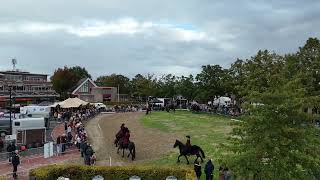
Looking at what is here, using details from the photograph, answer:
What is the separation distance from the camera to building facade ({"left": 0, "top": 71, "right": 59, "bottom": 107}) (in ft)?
361

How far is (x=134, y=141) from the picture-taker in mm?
41844

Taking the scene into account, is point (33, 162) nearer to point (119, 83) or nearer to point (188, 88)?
point (188, 88)

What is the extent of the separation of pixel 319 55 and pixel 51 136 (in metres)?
38.4

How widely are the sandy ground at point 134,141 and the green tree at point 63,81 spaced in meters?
89.0

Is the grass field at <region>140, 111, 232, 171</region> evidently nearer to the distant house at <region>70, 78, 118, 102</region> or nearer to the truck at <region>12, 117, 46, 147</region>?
the truck at <region>12, 117, 46, 147</region>

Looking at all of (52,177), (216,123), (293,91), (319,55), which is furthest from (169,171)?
(319,55)

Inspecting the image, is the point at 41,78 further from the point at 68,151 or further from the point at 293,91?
the point at 293,91

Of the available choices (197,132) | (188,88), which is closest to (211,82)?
(188,88)

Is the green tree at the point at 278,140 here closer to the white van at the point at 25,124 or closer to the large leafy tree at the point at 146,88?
the white van at the point at 25,124

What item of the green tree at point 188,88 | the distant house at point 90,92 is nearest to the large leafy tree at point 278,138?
the green tree at point 188,88

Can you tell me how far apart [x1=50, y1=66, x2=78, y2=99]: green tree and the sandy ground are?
8896cm

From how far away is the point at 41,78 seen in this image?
138 meters

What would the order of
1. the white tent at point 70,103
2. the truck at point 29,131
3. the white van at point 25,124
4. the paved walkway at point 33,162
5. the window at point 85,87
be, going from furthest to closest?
1. the window at point 85,87
2. the white tent at point 70,103
3. the white van at point 25,124
4. the truck at point 29,131
5. the paved walkway at point 33,162

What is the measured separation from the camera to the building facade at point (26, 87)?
361ft
